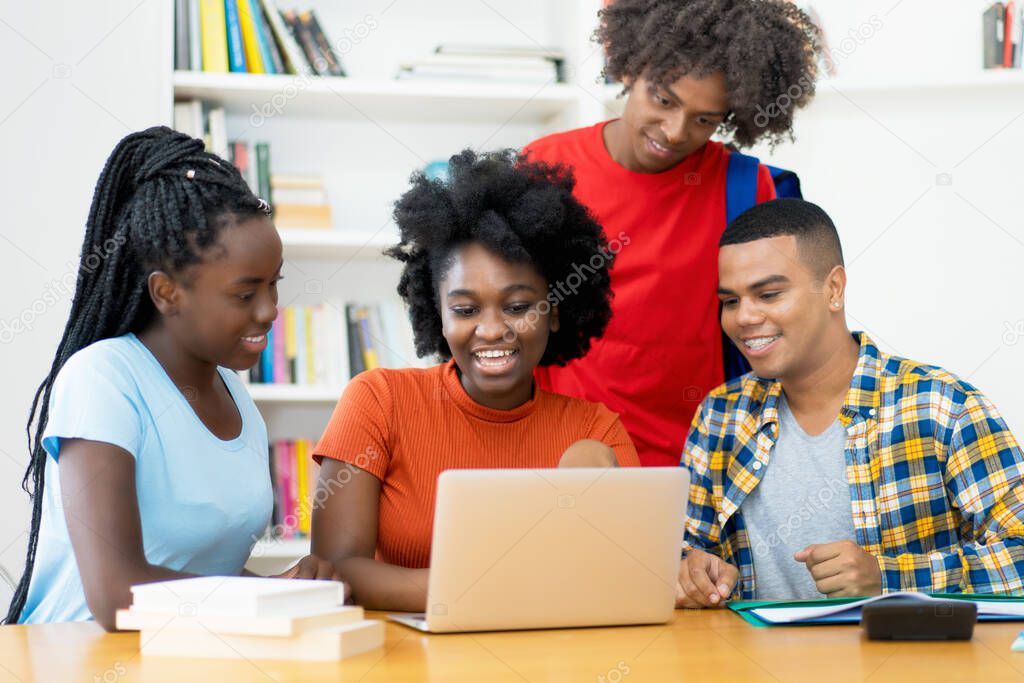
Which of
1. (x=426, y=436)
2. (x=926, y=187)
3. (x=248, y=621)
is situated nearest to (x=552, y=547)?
(x=248, y=621)

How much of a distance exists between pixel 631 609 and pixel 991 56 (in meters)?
2.42

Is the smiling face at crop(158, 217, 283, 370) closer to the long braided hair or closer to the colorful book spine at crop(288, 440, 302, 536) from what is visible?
the long braided hair

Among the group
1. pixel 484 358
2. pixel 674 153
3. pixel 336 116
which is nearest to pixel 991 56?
pixel 674 153

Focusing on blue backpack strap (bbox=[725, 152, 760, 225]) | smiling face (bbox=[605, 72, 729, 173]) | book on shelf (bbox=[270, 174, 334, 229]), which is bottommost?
blue backpack strap (bbox=[725, 152, 760, 225])

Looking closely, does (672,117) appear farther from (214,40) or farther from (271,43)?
(214,40)

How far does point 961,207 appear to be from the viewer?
3143mm

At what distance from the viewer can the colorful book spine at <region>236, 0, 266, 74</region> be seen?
2887 mm

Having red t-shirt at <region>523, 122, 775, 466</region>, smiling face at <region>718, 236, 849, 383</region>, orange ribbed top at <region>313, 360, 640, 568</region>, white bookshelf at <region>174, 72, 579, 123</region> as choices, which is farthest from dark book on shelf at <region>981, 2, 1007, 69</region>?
orange ribbed top at <region>313, 360, 640, 568</region>

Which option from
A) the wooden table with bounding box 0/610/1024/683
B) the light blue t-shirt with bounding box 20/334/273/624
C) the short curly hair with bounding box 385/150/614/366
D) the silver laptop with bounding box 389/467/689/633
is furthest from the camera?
the short curly hair with bounding box 385/150/614/366

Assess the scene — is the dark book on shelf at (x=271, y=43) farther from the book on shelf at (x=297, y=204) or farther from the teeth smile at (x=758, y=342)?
the teeth smile at (x=758, y=342)

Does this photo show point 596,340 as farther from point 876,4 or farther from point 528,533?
point 876,4

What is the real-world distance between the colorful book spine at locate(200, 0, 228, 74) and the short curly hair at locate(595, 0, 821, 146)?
1.18m

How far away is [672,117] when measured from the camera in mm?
2037

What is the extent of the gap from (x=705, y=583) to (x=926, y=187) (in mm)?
2065
